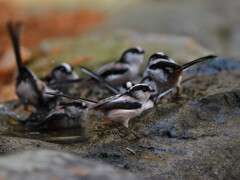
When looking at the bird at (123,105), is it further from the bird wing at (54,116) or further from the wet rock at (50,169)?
the wet rock at (50,169)

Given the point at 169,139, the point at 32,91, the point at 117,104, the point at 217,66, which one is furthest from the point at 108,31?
the point at 169,139

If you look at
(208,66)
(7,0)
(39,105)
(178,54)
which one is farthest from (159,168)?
(7,0)

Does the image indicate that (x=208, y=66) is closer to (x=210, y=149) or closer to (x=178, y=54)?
(x=178, y=54)

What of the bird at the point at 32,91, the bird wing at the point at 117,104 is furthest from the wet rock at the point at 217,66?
the bird wing at the point at 117,104

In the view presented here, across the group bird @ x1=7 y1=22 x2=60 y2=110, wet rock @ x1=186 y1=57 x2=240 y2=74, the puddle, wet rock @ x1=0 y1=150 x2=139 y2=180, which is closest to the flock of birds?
bird @ x1=7 y1=22 x2=60 y2=110

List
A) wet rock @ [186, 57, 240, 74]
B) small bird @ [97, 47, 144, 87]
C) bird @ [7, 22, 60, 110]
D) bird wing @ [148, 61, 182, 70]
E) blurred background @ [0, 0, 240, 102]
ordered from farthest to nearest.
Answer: blurred background @ [0, 0, 240, 102]
wet rock @ [186, 57, 240, 74]
small bird @ [97, 47, 144, 87]
bird @ [7, 22, 60, 110]
bird wing @ [148, 61, 182, 70]

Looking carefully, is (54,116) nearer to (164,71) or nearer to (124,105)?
(124,105)

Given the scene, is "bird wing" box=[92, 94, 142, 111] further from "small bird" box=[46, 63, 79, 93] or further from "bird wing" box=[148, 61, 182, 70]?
"small bird" box=[46, 63, 79, 93]
